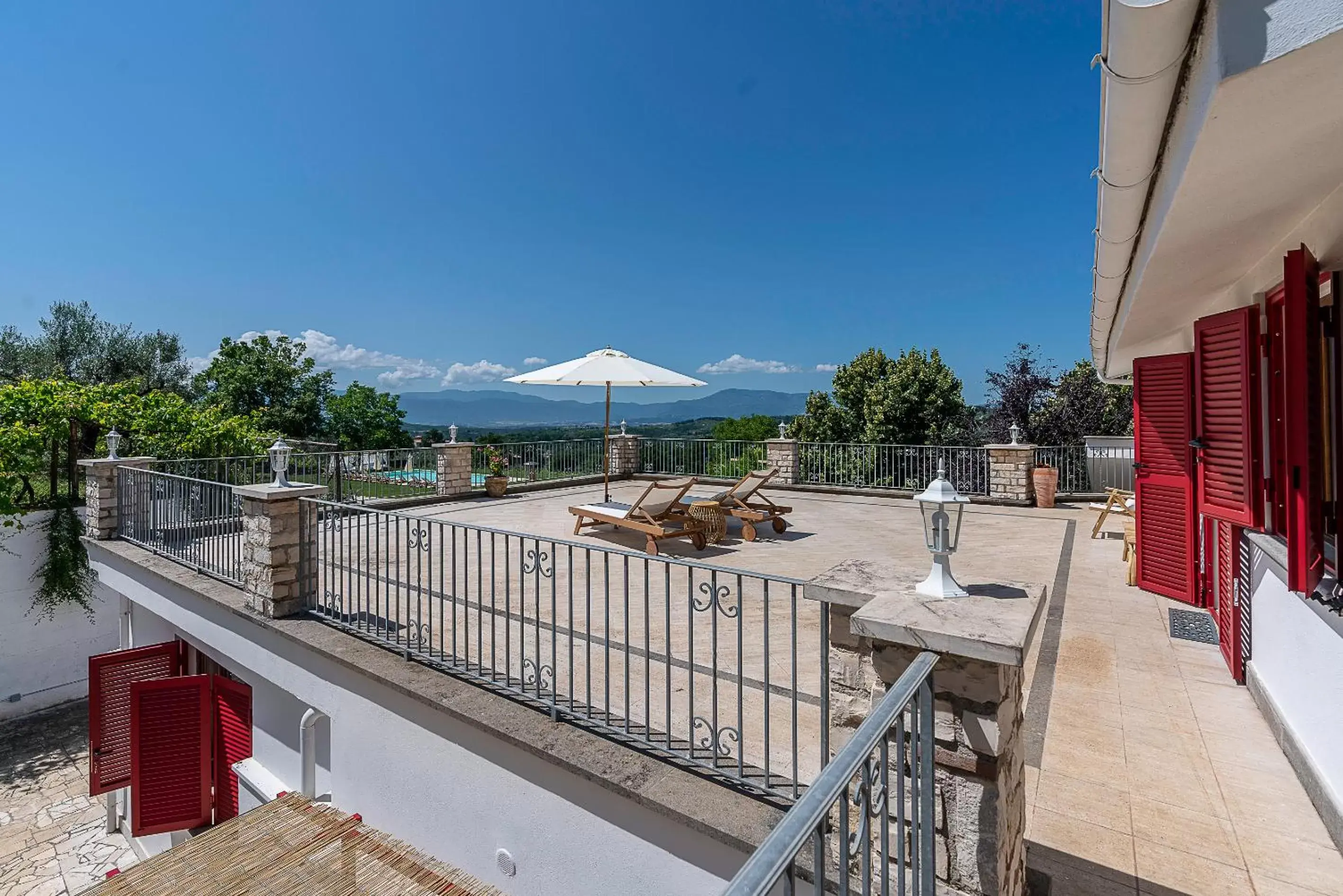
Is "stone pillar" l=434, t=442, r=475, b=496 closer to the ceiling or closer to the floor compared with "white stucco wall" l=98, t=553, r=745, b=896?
closer to the ceiling

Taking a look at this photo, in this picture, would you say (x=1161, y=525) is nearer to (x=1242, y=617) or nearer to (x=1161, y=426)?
(x=1161, y=426)

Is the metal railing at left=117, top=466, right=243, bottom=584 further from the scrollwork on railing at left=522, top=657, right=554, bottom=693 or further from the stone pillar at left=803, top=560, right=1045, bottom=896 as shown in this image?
the stone pillar at left=803, top=560, right=1045, bottom=896

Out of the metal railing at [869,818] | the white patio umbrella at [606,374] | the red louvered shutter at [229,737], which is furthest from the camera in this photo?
the white patio umbrella at [606,374]

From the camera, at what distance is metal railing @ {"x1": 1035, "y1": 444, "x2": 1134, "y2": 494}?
440 inches

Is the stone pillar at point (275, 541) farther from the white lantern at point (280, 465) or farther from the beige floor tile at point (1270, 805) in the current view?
the beige floor tile at point (1270, 805)

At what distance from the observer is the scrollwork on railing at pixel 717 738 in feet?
8.64

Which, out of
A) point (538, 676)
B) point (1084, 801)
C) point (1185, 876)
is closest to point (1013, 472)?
point (1084, 801)

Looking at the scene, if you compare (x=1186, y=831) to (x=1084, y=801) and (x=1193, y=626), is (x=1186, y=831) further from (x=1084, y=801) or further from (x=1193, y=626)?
(x=1193, y=626)

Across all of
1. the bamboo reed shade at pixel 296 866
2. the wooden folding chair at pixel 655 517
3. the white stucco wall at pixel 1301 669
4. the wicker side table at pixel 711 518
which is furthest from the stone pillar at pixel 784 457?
the bamboo reed shade at pixel 296 866

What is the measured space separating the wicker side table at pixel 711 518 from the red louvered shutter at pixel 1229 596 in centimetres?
450

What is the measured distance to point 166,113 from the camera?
15.8m

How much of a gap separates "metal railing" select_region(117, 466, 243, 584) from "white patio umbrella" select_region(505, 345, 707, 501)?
3.96 metres

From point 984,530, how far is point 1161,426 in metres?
3.68

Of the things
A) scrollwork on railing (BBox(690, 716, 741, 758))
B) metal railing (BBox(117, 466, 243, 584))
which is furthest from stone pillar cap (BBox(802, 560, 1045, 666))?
metal railing (BBox(117, 466, 243, 584))
